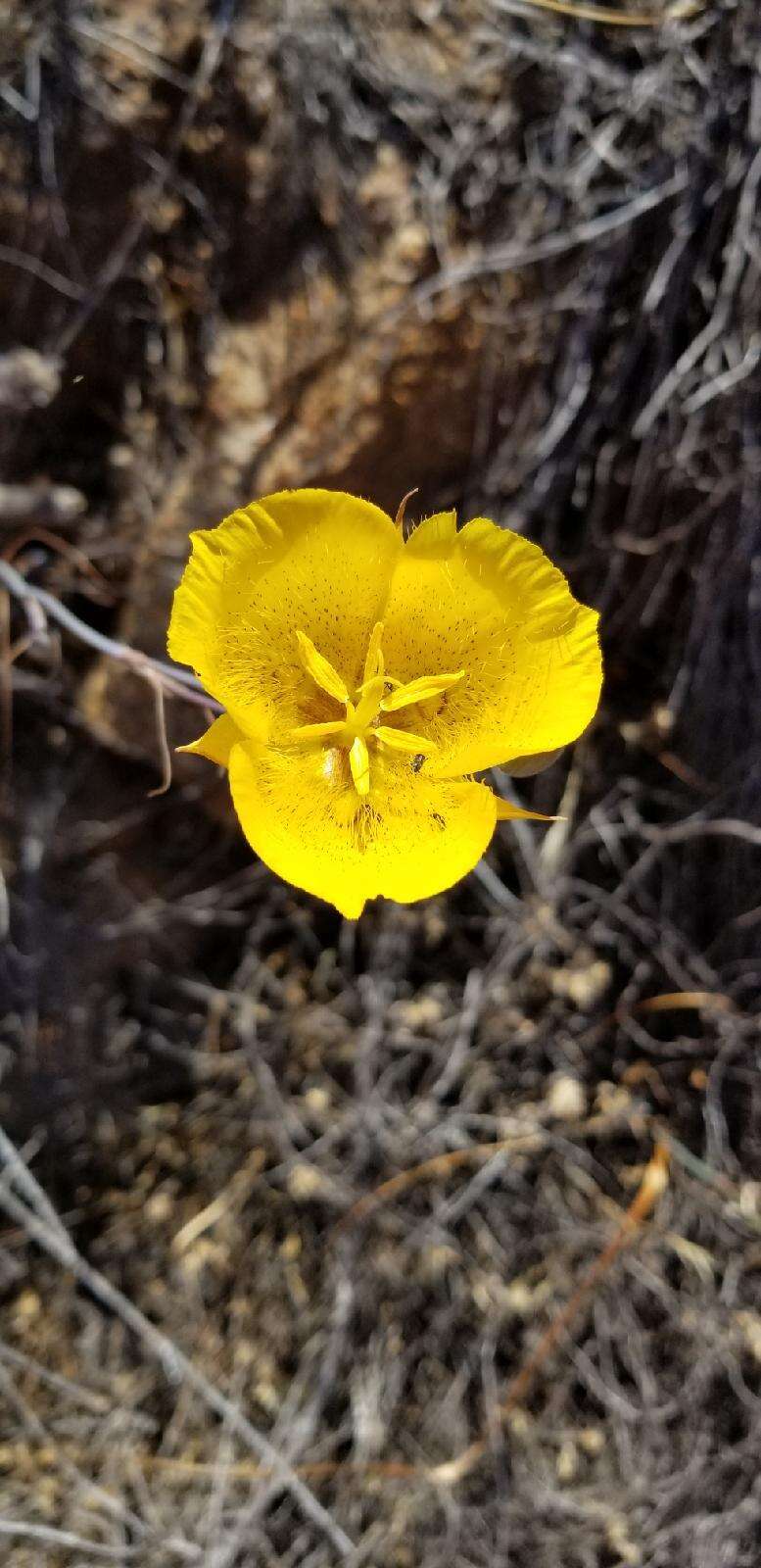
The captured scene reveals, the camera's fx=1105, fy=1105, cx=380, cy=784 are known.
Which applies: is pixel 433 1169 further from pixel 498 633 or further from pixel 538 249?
pixel 538 249

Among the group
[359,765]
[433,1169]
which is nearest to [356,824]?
[359,765]

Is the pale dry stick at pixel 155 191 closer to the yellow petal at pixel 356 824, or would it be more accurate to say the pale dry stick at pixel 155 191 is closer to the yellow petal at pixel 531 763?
the yellow petal at pixel 356 824

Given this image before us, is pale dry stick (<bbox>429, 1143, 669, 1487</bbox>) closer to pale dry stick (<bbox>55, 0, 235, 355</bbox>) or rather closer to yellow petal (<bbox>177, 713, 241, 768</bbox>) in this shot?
yellow petal (<bbox>177, 713, 241, 768</bbox>)

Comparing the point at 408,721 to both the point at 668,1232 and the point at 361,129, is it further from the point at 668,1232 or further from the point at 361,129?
the point at 668,1232

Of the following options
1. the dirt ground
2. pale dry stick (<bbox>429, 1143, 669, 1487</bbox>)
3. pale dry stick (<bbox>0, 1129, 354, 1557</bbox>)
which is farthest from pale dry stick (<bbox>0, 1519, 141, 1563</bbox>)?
pale dry stick (<bbox>429, 1143, 669, 1487</bbox>)

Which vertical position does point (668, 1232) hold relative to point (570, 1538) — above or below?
above

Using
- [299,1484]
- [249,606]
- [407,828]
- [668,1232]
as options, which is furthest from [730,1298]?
[249,606]

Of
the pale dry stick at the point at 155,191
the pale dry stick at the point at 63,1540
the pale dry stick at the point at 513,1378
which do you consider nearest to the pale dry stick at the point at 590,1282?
the pale dry stick at the point at 513,1378
